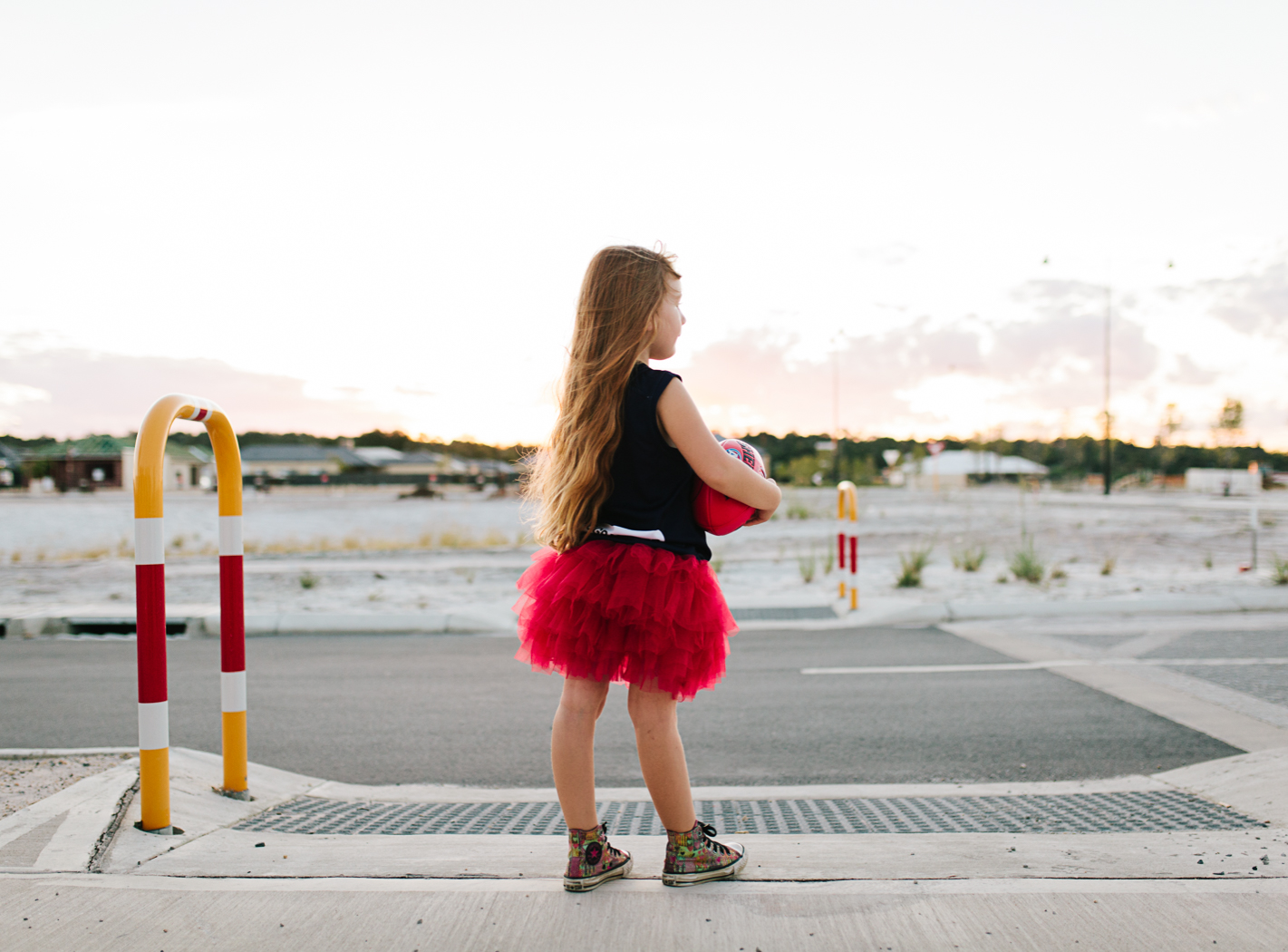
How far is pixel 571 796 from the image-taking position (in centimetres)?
227

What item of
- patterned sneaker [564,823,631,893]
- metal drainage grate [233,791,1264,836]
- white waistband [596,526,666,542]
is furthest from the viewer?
metal drainage grate [233,791,1264,836]

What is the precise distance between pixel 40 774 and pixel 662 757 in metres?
2.60

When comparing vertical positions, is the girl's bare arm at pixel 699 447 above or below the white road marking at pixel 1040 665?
above

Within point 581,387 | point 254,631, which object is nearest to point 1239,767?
point 581,387

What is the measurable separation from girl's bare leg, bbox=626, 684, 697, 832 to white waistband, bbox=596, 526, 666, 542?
39 centimetres

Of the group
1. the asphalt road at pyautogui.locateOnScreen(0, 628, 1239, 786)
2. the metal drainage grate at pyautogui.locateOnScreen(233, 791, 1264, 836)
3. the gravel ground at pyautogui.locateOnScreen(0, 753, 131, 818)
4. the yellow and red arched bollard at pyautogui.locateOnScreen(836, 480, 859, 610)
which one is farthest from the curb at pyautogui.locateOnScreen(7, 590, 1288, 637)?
the metal drainage grate at pyautogui.locateOnScreen(233, 791, 1264, 836)

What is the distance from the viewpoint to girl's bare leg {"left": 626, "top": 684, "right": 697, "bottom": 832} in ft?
7.39

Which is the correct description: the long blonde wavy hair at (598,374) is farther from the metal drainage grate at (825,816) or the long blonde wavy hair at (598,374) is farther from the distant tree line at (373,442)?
the distant tree line at (373,442)

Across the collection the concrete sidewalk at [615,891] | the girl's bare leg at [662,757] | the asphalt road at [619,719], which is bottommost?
the asphalt road at [619,719]

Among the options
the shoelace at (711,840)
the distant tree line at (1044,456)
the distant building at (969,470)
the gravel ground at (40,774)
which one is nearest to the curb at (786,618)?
the gravel ground at (40,774)

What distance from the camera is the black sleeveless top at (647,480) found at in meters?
2.24

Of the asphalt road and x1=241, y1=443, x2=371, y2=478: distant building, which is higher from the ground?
x1=241, y1=443, x2=371, y2=478: distant building

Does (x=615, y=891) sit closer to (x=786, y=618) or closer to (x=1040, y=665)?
(x=1040, y=665)

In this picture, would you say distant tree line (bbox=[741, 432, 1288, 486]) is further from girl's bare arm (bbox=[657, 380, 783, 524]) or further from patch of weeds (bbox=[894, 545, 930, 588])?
girl's bare arm (bbox=[657, 380, 783, 524])
